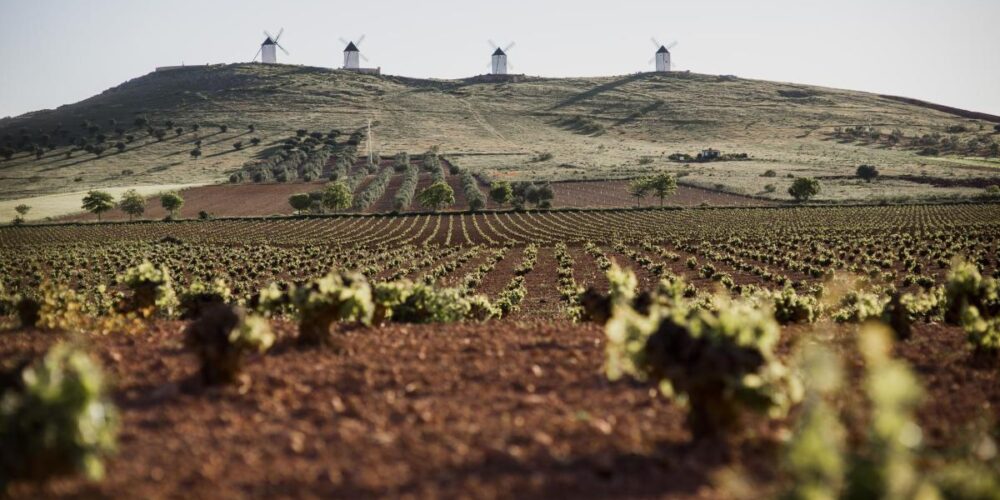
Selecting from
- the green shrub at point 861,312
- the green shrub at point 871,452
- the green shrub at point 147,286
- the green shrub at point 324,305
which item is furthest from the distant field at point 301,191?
the green shrub at point 871,452

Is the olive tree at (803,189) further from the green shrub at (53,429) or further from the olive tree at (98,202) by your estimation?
the green shrub at (53,429)

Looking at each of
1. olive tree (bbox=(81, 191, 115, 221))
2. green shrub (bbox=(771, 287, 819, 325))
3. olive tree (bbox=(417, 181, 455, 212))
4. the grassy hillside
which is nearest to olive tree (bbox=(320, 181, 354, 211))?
olive tree (bbox=(417, 181, 455, 212))

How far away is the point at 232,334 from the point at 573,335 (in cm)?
684

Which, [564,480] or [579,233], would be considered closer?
[564,480]

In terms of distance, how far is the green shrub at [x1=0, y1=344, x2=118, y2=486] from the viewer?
6.64 m

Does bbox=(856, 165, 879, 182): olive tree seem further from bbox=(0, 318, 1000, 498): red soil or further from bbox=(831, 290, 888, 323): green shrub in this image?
bbox=(0, 318, 1000, 498): red soil

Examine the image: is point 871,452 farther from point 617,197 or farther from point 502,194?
point 617,197

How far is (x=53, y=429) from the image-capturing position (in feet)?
21.7

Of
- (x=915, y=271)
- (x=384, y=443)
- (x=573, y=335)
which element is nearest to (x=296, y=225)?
(x=915, y=271)

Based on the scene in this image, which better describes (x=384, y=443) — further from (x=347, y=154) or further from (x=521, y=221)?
(x=347, y=154)

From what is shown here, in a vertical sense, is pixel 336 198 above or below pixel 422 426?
below

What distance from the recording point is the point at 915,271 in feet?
155

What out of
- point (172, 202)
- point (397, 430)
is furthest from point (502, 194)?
point (397, 430)

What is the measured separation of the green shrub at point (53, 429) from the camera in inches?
261
